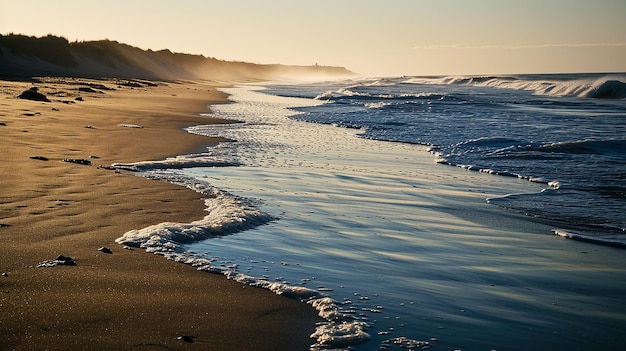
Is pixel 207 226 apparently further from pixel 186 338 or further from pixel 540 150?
pixel 540 150

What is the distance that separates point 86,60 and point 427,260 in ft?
248

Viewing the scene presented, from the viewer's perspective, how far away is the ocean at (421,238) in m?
3.43

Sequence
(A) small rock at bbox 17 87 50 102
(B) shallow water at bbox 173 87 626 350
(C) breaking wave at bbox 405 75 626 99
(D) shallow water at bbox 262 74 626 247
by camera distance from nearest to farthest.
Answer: (B) shallow water at bbox 173 87 626 350 → (D) shallow water at bbox 262 74 626 247 → (A) small rock at bbox 17 87 50 102 → (C) breaking wave at bbox 405 75 626 99

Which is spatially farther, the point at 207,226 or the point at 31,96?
the point at 31,96

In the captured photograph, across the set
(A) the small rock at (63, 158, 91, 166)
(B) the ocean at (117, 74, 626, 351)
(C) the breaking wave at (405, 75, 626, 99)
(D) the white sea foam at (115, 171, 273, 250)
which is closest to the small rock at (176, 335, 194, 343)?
(B) the ocean at (117, 74, 626, 351)

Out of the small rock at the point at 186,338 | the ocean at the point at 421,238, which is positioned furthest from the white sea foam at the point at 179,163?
the small rock at the point at 186,338

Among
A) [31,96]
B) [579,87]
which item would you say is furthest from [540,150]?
[579,87]

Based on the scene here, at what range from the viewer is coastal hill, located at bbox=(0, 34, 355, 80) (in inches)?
2142

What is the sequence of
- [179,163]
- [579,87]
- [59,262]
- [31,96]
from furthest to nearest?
[579,87], [31,96], [179,163], [59,262]

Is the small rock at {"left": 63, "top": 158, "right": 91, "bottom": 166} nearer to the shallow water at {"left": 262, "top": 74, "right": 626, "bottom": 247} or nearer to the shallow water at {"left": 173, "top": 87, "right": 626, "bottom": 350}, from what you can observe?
the shallow water at {"left": 173, "top": 87, "right": 626, "bottom": 350}

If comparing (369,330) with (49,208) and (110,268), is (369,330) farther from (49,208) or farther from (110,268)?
(49,208)

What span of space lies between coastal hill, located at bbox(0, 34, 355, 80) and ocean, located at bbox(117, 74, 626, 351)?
98.0ft

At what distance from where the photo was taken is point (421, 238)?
5262 mm

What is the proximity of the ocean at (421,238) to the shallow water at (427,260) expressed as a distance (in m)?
0.01
